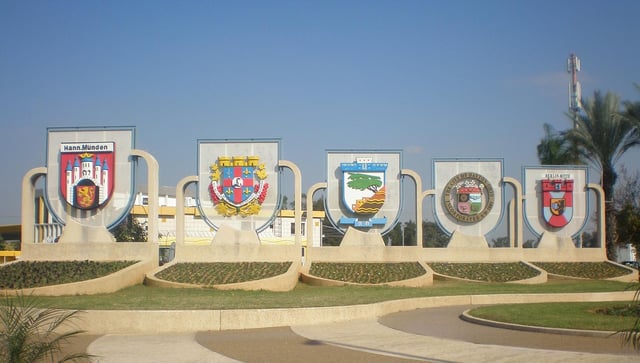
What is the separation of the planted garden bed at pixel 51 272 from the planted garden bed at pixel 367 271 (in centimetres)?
946

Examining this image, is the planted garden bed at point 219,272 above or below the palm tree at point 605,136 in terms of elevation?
below

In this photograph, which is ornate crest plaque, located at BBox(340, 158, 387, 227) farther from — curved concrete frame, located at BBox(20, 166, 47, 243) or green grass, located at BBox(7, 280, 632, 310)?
curved concrete frame, located at BBox(20, 166, 47, 243)

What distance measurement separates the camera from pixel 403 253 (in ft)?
125

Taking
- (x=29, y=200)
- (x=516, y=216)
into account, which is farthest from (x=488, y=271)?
(x=29, y=200)

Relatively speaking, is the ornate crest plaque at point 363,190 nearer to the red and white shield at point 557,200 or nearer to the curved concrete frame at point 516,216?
the curved concrete frame at point 516,216

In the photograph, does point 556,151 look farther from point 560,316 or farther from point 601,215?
point 560,316

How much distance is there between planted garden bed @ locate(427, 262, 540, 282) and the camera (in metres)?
36.7

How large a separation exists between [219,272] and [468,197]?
1541 centimetres

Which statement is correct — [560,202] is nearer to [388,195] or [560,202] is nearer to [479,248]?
[479,248]

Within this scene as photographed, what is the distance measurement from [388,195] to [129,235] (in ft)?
102

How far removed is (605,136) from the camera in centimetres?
4238

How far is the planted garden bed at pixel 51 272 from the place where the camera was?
98.1 feet

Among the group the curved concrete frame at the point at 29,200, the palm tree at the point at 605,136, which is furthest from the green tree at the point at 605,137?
the curved concrete frame at the point at 29,200

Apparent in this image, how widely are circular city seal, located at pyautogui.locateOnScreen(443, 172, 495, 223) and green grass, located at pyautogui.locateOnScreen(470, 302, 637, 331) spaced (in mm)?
17853
